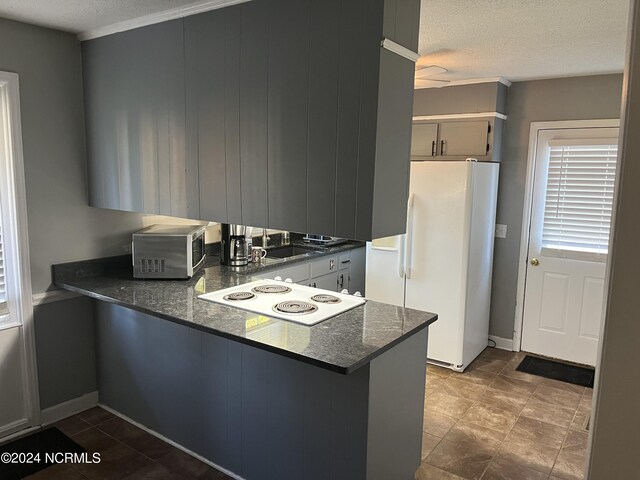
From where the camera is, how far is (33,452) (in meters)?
2.70

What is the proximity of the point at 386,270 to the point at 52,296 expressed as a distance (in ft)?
8.20

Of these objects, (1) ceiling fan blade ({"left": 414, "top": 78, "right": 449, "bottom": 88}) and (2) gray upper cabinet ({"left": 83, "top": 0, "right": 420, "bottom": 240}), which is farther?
(1) ceiling fan blade ({"left": 414, "top": 78, "right": 449, "bottom": 88})

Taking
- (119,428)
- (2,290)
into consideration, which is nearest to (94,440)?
(119,428)

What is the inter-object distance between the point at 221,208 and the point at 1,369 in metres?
1.69

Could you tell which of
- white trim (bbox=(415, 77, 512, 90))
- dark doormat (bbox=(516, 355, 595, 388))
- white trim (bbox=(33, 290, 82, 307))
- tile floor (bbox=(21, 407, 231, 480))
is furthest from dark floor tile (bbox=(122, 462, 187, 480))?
white trim (bbox=(415, 77, 512, 90))

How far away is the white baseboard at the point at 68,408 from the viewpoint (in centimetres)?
302

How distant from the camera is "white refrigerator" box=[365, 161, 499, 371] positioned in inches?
Answer: 148

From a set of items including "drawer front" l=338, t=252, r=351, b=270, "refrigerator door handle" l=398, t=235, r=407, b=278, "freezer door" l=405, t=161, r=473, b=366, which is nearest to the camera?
"freezer door" l=405, t=161, r=473, b=366

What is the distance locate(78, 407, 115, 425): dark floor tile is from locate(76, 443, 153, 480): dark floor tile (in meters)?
0.36

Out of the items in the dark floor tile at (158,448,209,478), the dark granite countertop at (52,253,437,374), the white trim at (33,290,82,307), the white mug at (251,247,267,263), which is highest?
the white mug at (251,247,267,263)

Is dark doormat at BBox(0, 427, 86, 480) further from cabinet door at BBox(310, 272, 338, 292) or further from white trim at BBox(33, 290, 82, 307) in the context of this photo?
cabinet door at BBox(310, 272, 338, 292)

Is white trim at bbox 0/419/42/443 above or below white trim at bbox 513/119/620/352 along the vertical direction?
below

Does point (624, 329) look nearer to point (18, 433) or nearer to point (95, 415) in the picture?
point (95, 415)

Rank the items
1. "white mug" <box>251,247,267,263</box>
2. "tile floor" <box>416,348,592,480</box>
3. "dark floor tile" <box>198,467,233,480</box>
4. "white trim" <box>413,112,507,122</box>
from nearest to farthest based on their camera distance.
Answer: "dark floor tile" <box>198,467,233,480</box>, "tile floor" <box>416,348,592,480</box>, "white mug" <box>251,247,267,263</box>, "white trim" <box>413,112,507,122</box>
